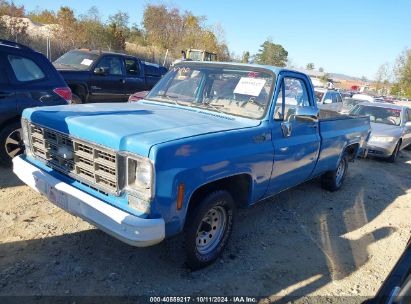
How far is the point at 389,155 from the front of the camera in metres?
9.93

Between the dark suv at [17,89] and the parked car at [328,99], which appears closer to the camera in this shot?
the dark suv at [17,89]

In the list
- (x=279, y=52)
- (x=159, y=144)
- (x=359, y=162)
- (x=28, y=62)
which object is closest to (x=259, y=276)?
(x=159, y=144)

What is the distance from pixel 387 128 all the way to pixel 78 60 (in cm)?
873

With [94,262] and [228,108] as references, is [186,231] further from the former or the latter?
[228,108]

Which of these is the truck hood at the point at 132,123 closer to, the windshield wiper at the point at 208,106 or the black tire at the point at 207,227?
the windshield wiper at the point at 208,106

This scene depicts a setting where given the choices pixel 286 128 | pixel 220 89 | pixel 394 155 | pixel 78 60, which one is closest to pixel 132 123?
pixel 220 89

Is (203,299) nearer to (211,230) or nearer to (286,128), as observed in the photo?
(211,230)

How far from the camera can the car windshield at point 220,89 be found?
4309mm

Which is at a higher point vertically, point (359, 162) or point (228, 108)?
point (228, 108)

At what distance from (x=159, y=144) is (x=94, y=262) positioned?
154 centimetres

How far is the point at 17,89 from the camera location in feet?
18.3

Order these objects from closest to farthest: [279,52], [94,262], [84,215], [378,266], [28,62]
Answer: [84,215] < [94,262] < [378,266] < [28,62] < [279,52]

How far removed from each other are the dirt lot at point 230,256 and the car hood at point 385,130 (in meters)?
4.68

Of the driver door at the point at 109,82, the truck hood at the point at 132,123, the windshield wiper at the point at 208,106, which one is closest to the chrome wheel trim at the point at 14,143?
the truck hood at the point at 132,123
